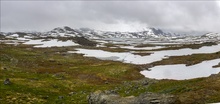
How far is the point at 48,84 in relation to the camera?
5397cm

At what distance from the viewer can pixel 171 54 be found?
387 ft

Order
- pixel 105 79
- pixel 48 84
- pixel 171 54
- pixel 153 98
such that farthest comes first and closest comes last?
pixel 171 54, pixel 105 79, pixel 48 84, pixel 153 98

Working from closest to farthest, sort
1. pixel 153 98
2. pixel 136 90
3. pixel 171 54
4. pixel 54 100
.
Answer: pixel 153 98 < pixel 54 100 < pixel 136 90 < pixel 171 54

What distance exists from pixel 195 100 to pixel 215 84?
912 centimetres

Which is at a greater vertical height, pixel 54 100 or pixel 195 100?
pixel 195 100

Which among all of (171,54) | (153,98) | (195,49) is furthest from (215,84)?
(195,49)

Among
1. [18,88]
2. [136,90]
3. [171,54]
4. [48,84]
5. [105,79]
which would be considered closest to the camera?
[18,88]

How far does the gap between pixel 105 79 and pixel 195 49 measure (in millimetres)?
66736

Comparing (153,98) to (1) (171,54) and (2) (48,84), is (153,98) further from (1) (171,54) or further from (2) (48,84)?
(1) (171,54)

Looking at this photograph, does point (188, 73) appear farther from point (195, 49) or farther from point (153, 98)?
point (195, 49)

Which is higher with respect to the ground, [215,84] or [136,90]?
[215,84]

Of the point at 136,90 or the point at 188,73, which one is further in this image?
the point at 188,73

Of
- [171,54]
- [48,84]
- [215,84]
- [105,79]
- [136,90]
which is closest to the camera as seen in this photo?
[215,84]

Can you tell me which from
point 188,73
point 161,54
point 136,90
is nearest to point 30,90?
point 136,90
